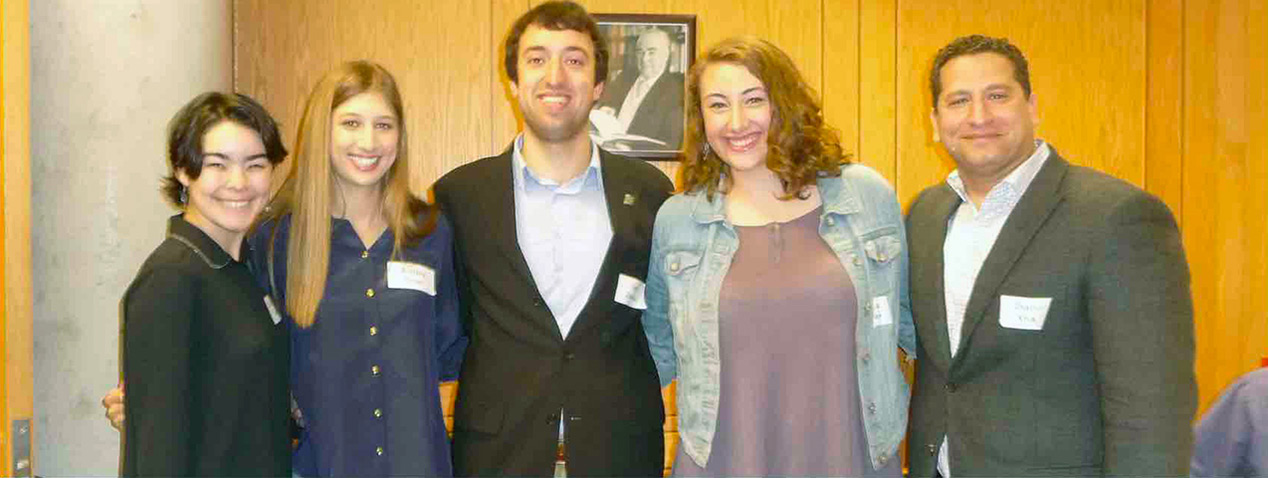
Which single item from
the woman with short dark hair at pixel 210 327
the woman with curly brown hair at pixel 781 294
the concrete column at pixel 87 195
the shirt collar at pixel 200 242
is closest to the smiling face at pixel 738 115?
the woman with curly brown hair at pixel 781 294

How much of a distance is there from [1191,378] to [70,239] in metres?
3.17

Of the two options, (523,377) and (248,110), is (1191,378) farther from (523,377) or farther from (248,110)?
(248,110)

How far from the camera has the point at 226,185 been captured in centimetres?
227

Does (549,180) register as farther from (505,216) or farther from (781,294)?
(781,294)

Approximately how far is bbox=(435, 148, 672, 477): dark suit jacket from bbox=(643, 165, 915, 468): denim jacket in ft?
0.50

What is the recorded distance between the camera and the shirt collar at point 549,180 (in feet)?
8.84

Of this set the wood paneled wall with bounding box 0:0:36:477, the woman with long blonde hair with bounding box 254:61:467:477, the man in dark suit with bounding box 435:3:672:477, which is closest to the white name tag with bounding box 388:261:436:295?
the woman with long blonde hair with bounding box 254:61:467:477

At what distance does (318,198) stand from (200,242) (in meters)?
0.31

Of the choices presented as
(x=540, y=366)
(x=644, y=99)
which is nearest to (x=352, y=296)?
(x=540, y=366)

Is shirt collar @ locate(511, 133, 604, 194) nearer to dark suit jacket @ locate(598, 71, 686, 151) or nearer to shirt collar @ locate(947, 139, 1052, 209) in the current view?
shirt collar @ locate(947, 139, 1052, 209)

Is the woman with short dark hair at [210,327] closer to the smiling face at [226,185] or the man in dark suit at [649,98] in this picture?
the smiling face at [226,185]

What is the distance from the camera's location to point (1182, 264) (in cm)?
200

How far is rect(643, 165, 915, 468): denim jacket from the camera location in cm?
241

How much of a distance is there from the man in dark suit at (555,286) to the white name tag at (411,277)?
14 centimetres
